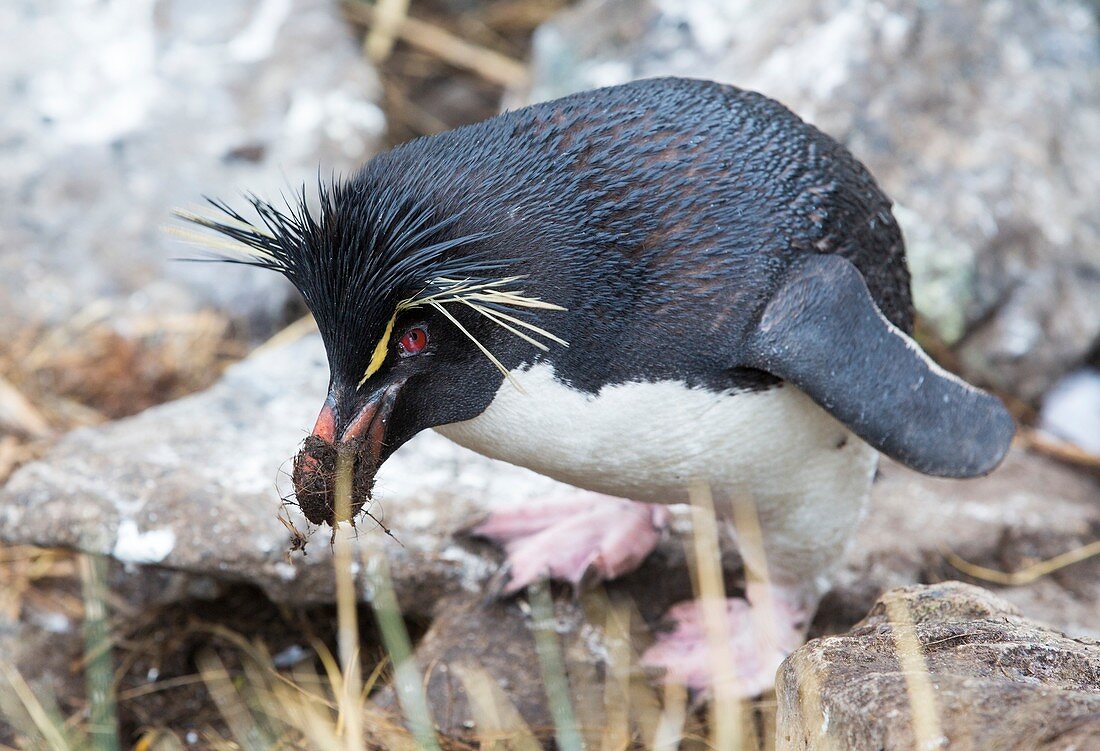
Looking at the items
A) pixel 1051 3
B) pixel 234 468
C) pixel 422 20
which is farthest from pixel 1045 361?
pixel 422 20

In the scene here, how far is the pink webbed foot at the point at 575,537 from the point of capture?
2.67 metres

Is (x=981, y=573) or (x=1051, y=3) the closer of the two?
(x=981, y=573)

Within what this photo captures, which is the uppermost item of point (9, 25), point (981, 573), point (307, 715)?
point (9, 25)

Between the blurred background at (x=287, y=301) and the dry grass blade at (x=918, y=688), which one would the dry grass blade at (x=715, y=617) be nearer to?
the blurred background at (x=287, y=301)

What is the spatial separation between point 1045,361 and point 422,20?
331 cm

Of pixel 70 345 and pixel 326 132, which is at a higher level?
pixel 326 132

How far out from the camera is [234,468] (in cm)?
287

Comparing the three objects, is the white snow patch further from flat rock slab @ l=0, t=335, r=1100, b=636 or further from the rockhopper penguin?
the rockhopper penguin

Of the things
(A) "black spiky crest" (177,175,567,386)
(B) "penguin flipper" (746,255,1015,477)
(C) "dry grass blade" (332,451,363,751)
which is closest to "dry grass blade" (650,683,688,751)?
(C) "dry grass blade" (332,451,363,751)

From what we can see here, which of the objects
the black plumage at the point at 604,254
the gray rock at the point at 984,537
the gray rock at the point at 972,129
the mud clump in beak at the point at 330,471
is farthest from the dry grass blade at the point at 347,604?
the gray rock at the point at 972,129

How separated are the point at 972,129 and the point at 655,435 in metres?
2.36

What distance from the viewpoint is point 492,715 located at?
2348 mm

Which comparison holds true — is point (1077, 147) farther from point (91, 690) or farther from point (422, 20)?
point (91, 690)

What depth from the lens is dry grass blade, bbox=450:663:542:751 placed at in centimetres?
228
